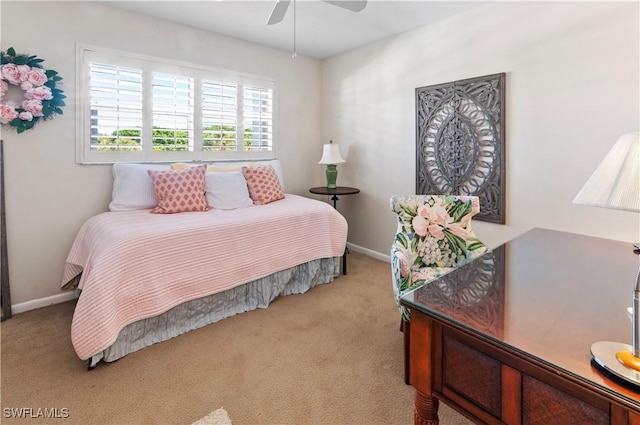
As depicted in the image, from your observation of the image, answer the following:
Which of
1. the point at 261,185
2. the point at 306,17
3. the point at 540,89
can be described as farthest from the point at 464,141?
the point at 261,185

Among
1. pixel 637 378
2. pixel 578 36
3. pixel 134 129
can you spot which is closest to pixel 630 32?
pixel 578 36

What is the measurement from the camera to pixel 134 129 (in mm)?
3145

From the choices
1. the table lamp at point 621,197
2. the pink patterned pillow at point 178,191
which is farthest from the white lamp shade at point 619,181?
the pink patterned pillow at point 178,191

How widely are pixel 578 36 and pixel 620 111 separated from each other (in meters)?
0.62

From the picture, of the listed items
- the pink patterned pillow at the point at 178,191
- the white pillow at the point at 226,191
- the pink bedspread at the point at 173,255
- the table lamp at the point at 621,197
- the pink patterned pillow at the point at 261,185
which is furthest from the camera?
the pink patterned pillow at the point at 261,185

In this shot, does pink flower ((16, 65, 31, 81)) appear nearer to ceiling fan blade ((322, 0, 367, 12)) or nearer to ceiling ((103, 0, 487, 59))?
ceiling ((103, 0, 487, 59))

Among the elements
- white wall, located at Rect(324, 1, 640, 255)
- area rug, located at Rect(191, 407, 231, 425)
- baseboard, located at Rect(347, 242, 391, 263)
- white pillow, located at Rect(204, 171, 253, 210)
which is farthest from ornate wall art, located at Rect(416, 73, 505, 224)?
area rug, located at Rect(191, 407, 231, 425)

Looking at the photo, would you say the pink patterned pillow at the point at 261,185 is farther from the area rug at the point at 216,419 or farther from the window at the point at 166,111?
the area rug at the point at 216,419

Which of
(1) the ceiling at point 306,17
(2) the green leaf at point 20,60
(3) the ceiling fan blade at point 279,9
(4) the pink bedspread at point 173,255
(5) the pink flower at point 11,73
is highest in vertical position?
(1) the ceiling at point 306,17

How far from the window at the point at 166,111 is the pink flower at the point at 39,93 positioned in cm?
23

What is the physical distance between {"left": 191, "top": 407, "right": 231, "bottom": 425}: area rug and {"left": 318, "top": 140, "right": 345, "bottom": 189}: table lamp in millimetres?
2861

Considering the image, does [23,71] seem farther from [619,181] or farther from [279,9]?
[619,181]

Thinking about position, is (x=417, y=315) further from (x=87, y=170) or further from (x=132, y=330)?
(x=87, y=170)

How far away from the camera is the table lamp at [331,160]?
401cm
